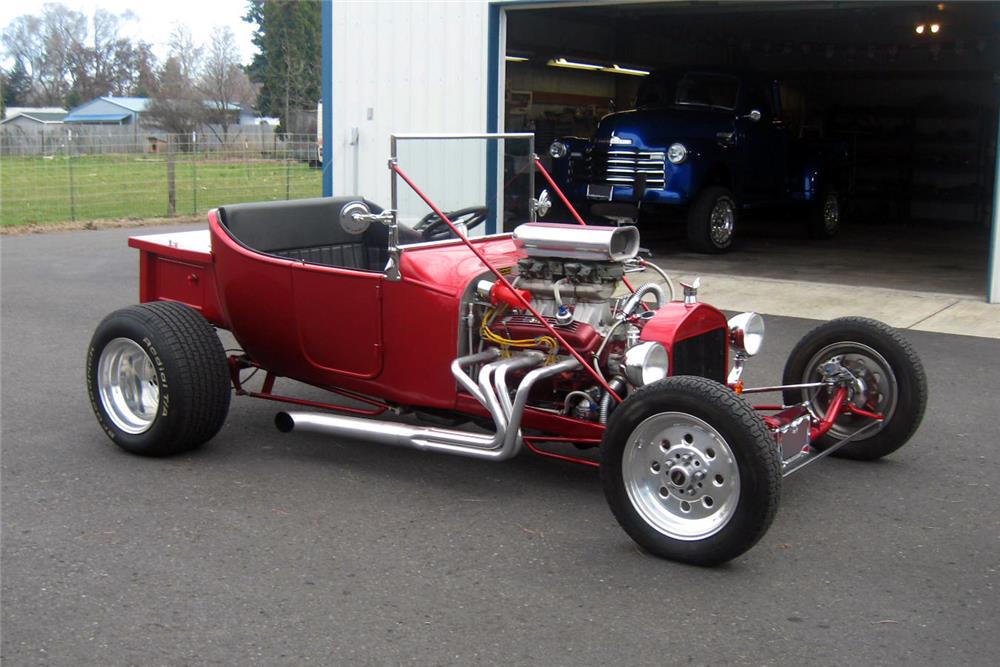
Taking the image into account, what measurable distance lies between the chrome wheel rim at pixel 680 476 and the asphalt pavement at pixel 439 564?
0.59ft

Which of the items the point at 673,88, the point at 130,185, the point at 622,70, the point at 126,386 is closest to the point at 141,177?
the point at 130,185

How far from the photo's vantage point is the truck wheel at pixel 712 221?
14180 mm

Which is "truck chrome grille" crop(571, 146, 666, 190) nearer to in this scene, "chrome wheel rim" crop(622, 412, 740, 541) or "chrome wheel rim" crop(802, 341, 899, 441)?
"chrome wheel rim" crop(802, 341, 899, 441)

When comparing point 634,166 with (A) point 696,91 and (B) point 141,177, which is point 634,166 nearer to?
(A) point 696,91

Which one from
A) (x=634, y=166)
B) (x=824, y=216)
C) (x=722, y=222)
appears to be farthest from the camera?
Answer: (x=824, y=216)

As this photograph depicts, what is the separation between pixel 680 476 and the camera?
424 cm

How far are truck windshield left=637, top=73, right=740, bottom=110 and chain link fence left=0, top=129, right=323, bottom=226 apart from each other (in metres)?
6.05

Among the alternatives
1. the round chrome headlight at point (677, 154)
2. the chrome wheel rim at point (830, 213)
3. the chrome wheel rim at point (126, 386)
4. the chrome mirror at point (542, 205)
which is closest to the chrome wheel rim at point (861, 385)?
the chrome mirror at point (542, 205)

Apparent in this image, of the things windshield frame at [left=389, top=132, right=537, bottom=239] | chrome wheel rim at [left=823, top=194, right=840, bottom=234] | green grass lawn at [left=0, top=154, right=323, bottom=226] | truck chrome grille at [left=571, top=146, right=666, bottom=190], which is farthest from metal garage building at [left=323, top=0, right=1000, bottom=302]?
windshield frame at [left=389, top=132, right=537, bottom=239]

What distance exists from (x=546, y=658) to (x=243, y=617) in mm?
1020

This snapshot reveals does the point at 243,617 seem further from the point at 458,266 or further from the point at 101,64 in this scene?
the point at 101,64

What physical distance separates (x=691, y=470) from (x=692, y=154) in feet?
33.6

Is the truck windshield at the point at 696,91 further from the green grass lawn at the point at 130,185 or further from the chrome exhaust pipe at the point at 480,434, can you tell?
the chrome exhaust pipe at the point at 480,434

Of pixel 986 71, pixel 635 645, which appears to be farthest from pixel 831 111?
pixel 635 645
